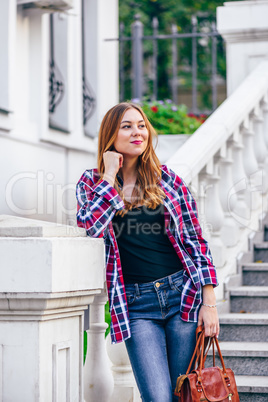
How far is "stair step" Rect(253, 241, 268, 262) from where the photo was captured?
5.45 metres

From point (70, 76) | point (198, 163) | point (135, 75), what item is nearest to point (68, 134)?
point (70, 76)

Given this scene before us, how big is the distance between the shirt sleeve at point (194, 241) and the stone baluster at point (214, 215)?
5.98ft

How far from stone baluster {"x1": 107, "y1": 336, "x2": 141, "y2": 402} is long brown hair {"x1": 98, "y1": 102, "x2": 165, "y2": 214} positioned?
96 cm

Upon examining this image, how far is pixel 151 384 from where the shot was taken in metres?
2.75

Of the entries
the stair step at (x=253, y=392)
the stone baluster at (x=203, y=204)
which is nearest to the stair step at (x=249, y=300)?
the stone baluster at (x=203, y=204)

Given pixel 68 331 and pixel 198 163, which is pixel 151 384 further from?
pixel 198 163

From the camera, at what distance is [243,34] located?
6.60 metres

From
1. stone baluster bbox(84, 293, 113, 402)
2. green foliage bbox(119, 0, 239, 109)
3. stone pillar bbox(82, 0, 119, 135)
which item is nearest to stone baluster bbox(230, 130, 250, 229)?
stone baluster bbox(84, 293, 113, 402)

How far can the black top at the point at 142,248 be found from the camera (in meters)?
2.82

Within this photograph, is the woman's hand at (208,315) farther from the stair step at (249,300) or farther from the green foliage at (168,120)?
the green foliage at (168,120)

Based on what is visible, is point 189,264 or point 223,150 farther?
point 223,150

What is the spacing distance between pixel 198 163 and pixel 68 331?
2121 mm

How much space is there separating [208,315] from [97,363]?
26.6 inches

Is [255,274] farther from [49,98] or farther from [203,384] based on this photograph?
[49,98]
